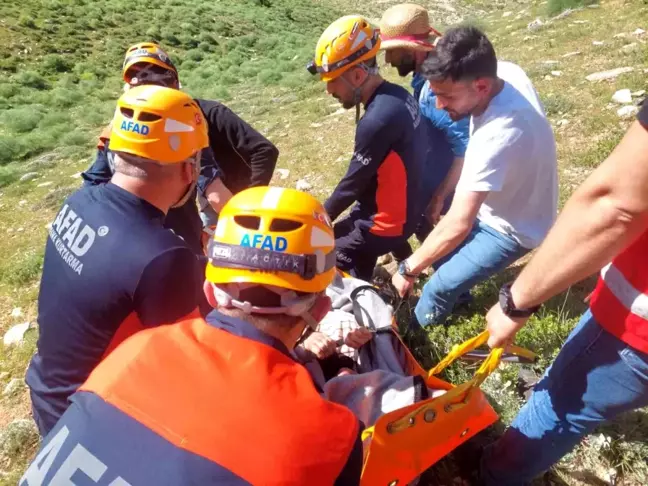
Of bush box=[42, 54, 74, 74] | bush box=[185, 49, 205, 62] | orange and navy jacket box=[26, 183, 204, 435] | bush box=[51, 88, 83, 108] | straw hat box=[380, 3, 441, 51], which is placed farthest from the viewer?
bush box=[185, 49, 205, 62]

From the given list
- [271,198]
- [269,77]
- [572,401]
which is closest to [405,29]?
[271,198]

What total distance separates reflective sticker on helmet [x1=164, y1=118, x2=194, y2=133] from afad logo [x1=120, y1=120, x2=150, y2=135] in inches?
4.1

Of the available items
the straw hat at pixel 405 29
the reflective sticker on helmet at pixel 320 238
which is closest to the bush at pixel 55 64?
the straw hat at pixel 405 29

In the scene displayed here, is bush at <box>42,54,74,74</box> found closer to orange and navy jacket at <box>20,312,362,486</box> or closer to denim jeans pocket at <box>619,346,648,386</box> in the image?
orange and navy jacket at <box>20,312,362,486</box>

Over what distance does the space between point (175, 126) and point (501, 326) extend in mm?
1900

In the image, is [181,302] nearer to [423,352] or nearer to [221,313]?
[221,313]

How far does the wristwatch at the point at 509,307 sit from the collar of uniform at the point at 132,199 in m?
1.63

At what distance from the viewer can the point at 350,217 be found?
4.22 metres

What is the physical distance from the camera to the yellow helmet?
1856 mm

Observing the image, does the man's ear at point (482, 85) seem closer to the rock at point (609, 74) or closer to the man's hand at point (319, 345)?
the man's hand at point (319, 345)

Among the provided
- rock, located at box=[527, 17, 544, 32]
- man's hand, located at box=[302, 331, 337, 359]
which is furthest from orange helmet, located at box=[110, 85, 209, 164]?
rock, located at box=[527, 17, 544, 32]

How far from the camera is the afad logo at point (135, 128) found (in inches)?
103

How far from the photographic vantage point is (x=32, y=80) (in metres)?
18.0

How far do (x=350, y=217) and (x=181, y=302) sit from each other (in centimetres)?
209
